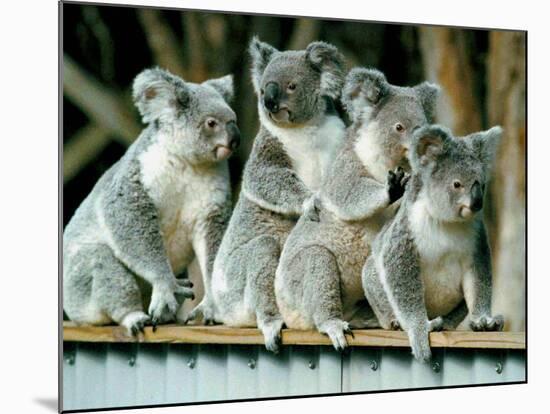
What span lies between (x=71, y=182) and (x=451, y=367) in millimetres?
2792

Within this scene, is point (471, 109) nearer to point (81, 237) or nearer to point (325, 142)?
point (325, 142)

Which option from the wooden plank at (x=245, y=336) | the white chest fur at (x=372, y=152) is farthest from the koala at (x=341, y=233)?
the wooden plank at (x=245, y=336)

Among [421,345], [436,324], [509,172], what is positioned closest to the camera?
[436,324]

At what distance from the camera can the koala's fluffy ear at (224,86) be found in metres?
7.63

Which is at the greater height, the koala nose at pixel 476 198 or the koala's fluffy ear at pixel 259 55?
the koala's fluffy ear at pixel 259 55

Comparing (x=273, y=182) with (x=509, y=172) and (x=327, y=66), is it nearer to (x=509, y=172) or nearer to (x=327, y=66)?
(x=327, y=66)

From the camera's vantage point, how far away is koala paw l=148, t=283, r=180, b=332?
24.1 feet

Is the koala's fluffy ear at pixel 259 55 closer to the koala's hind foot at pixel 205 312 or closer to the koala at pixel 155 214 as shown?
the koala at pixel 155 214

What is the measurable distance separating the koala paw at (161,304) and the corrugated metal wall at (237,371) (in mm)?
182

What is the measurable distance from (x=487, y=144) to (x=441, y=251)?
0.87m

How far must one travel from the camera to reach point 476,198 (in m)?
7.33

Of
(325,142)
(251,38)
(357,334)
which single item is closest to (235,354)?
(357,334)

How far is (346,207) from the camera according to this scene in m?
7.39

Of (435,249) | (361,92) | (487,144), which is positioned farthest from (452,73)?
(435,249)
